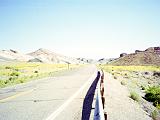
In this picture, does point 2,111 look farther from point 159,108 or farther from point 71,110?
point 159,108

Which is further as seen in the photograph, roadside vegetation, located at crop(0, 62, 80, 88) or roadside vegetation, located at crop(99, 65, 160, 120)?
roadside vegetation, located at crop(0, 62, 80, 88)

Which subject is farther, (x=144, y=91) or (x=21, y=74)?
(x=21, y=74)

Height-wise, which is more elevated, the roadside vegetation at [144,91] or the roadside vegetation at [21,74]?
the roadside vegetation at [21,74]

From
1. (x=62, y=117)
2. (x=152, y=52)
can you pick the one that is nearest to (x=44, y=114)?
(x=62, y=117)

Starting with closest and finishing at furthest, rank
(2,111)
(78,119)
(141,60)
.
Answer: (78,119) → (2,111) → (141,60)

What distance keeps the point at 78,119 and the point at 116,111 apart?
2.09 meters

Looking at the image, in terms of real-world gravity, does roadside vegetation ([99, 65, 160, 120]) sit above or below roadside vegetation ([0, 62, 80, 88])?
below

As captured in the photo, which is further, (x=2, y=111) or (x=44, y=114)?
(x=2, y=111)

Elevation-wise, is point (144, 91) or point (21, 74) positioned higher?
point (21, 74)

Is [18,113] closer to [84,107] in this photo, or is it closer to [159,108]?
[84,107]

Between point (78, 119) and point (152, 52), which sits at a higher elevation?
point (152, 52)

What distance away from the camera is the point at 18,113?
9.29 meters

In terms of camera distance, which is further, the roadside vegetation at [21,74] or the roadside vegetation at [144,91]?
the roadside vegetation at [21,74]

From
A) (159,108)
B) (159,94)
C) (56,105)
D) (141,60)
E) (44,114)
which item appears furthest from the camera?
(141,60)
